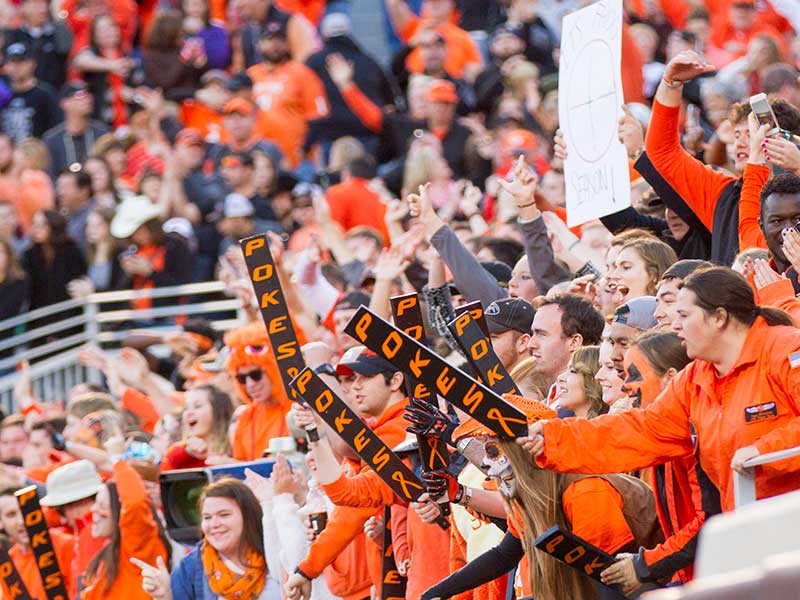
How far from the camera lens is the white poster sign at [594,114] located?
7.70 meters

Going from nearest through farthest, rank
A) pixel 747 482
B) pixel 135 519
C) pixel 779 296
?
1. pixel 747 482
2. pixel 779 296
3. pixel 135 519

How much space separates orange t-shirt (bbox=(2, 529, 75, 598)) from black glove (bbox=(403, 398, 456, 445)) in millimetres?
4132

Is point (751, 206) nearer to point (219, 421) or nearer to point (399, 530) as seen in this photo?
point (399, 530)

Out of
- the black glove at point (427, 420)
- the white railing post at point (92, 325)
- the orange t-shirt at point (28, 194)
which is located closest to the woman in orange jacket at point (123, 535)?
the black glove at point (427, 420)

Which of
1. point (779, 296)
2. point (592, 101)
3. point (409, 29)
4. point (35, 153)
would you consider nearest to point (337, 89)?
point (409, 29)

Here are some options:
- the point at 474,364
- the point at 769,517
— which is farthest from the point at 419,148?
the point at 769,517

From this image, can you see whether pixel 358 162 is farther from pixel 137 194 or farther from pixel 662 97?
pixel 662 97

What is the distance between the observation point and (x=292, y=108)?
15.2 metres

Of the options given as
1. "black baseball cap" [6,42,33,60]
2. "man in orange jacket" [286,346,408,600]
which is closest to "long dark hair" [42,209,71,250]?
"black baseball cap" [6,42,33,60]

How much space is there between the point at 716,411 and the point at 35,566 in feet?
18.4

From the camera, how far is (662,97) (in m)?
7.21

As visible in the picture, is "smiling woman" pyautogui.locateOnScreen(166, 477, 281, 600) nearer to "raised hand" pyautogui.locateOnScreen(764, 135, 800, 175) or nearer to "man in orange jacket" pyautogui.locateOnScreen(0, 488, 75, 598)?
"man in orange jacket" pyautogui.locateOnScreen(0, 488, 75, 598)

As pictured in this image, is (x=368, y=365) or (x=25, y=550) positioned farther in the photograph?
(x=25, y=550)

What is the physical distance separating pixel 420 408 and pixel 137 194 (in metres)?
9.36
